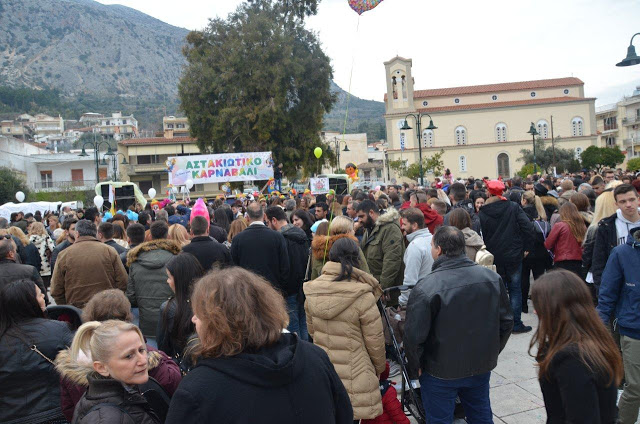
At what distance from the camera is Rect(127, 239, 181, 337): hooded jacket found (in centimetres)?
474

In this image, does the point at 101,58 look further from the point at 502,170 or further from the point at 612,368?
the point at 612,368

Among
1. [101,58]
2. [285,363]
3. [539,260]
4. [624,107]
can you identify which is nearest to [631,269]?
[285,363]

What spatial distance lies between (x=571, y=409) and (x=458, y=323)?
1.12m

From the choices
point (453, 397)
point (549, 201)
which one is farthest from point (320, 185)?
point (453, 397)

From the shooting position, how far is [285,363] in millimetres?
1805

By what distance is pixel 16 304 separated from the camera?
315 centimetres

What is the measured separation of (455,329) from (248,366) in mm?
2077

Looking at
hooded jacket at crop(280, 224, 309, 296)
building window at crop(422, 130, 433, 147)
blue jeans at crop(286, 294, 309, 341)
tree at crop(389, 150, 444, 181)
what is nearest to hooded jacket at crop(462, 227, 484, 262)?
hooded jacket at crop(280, 224, 309, 296)

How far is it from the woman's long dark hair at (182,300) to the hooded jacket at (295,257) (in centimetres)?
245

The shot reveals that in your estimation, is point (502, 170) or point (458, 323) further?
point (502, 170)

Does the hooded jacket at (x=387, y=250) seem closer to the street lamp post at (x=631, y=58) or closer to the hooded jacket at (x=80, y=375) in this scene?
the hooded jacket at (x=80, y=375)

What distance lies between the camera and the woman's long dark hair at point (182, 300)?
3531mm

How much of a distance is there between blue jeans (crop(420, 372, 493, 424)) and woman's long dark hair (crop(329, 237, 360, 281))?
0.91 meters

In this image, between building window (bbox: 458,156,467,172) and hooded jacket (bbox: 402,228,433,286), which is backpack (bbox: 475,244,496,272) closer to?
hooded jacket (bbox: 402,228,433,286)
